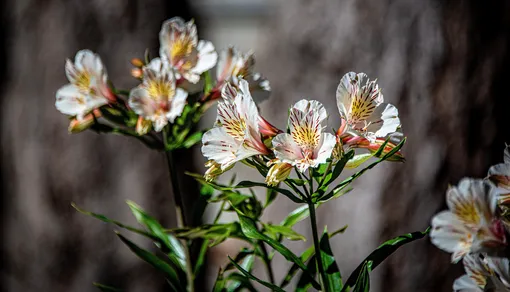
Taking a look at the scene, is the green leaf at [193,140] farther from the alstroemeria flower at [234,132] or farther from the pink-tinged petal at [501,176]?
the pink-tinged petal at [501,176]

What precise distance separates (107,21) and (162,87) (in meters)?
1.05

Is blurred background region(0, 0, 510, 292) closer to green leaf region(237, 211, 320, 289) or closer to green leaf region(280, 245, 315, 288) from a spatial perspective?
green leaf region(280, 245, 315, 288)

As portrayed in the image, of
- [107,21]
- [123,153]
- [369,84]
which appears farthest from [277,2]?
[369,84]

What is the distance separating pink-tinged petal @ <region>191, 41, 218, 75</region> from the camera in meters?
0.66

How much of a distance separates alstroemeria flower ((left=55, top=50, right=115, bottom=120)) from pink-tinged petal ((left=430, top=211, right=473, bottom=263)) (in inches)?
14.3

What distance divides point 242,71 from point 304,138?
179mm

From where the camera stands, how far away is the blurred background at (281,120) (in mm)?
1438

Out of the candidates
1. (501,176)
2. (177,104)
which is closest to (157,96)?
(177,104)

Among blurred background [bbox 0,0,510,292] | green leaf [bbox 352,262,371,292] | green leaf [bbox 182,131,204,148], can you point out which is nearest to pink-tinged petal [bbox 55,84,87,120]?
green leaf [bbox 182,131,204,148]

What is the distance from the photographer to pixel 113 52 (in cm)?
161

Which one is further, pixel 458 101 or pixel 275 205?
pixel 275 205

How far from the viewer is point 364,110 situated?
0.51 metres

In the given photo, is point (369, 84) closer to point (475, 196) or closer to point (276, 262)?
point (475, 196)

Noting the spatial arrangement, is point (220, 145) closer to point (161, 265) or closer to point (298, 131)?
point (298, 131)
